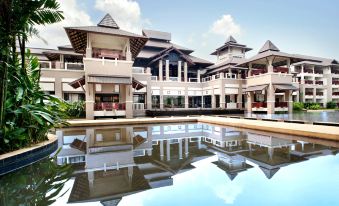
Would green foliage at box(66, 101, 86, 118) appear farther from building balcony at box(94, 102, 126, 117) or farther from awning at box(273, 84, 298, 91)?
awning at box(273, 84, 298, 91)

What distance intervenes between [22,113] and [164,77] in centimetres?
2176

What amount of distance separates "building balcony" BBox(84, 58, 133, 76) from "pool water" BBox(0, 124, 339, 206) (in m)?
11.1

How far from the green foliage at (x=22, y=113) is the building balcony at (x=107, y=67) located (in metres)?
9.49

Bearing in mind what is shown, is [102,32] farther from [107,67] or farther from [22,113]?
[22,113]

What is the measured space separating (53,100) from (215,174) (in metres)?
6.16

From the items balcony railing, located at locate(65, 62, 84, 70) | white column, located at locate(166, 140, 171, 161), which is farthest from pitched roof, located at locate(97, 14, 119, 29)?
white column, located at locate(166, 140, 171, 161)

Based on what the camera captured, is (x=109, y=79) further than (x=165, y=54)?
No

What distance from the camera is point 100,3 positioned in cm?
2111

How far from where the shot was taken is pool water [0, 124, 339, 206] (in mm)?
3361

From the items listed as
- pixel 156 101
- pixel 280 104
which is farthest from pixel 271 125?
pixel 156 101

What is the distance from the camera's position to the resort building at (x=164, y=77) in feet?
56.4

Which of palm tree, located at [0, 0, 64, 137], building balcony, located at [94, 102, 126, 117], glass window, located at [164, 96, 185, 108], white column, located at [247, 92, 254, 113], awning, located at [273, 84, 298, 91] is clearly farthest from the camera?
glass window, located at [164, 96, 185, 108]

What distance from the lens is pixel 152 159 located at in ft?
18.6

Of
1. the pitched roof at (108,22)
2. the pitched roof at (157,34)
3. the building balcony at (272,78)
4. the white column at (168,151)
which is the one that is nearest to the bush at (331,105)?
the building balcony at (272,78)
